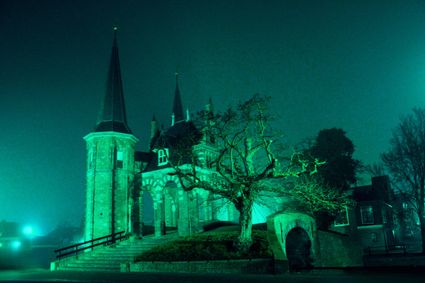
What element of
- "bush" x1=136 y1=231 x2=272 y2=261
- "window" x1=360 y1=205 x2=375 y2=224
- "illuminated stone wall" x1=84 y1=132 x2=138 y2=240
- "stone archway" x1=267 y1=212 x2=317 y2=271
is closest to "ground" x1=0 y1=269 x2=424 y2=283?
"bush" x1=136 y1=231 x2=272 y2=261

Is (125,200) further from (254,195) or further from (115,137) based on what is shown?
(254,195)

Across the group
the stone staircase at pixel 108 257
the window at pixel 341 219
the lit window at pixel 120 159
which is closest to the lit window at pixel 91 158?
the lit window at pixel 120 159

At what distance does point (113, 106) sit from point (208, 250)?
25.3m

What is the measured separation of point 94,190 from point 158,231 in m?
10.0

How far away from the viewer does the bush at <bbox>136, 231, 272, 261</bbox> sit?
61.9ft

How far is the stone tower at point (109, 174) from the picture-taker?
1416 inches

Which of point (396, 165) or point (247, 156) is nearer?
point (247, 156)

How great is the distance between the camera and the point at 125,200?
123ft

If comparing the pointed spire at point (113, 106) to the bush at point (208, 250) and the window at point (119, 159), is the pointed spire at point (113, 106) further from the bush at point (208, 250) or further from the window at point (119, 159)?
the bush at point (208, 250)

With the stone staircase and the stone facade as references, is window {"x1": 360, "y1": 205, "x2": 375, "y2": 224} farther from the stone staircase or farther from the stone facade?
the stone staircase

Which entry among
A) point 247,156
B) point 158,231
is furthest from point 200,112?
point 158,231

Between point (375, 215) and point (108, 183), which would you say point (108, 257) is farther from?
point (375, 215)

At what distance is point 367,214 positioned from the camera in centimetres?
4903

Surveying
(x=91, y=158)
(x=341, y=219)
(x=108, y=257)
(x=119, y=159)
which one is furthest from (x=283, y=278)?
(x=91, y=158)
